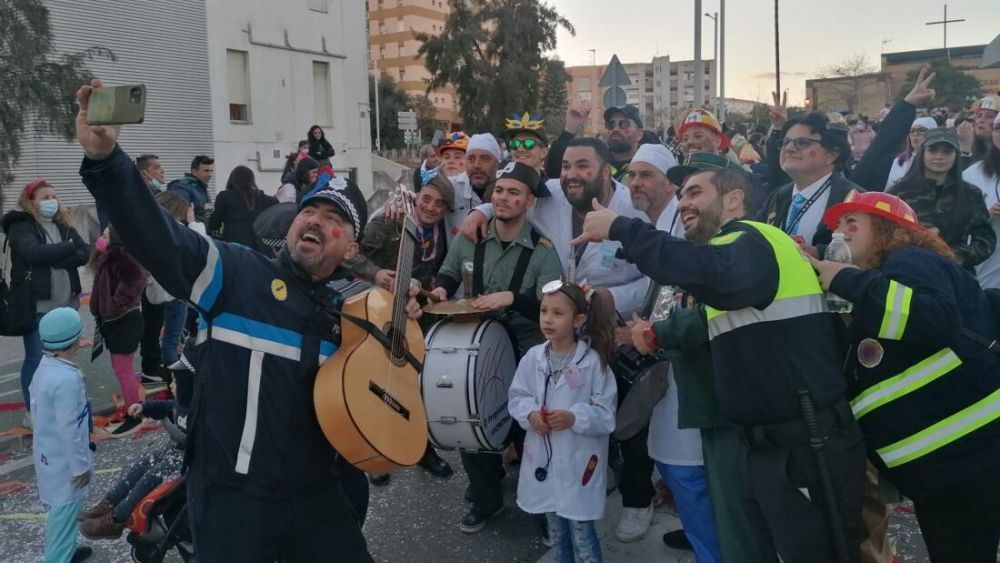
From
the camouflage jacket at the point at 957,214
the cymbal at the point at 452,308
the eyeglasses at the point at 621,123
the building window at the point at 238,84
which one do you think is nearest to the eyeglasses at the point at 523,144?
the eyeglasses at the point at 621,123

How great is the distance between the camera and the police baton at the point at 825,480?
277cm

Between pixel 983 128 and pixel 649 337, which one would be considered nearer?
pixel 649 337

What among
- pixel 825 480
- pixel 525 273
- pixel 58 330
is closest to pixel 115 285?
pixel 58 330

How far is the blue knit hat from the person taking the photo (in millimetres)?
4266

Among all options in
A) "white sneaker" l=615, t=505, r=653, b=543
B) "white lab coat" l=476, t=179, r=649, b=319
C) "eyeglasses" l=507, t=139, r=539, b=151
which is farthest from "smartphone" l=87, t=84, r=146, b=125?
"eyeglasses" l=507, t=139, r=539, b=151

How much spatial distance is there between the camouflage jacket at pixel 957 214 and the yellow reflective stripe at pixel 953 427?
2.13 meters

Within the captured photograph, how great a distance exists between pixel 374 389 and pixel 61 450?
220 cm

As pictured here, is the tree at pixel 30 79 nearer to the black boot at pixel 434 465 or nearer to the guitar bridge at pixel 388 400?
the black boot at pixel 434 465

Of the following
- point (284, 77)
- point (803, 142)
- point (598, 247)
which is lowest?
point (598, 247)

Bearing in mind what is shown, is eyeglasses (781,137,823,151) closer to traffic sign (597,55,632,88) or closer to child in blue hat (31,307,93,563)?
child in blue hat (31,307,93,563)

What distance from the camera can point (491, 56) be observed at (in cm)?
4447

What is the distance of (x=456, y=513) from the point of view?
4.88 m

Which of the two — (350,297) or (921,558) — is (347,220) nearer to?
(350,297)

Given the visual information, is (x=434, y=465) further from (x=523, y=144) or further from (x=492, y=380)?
(x=523, y=144)
